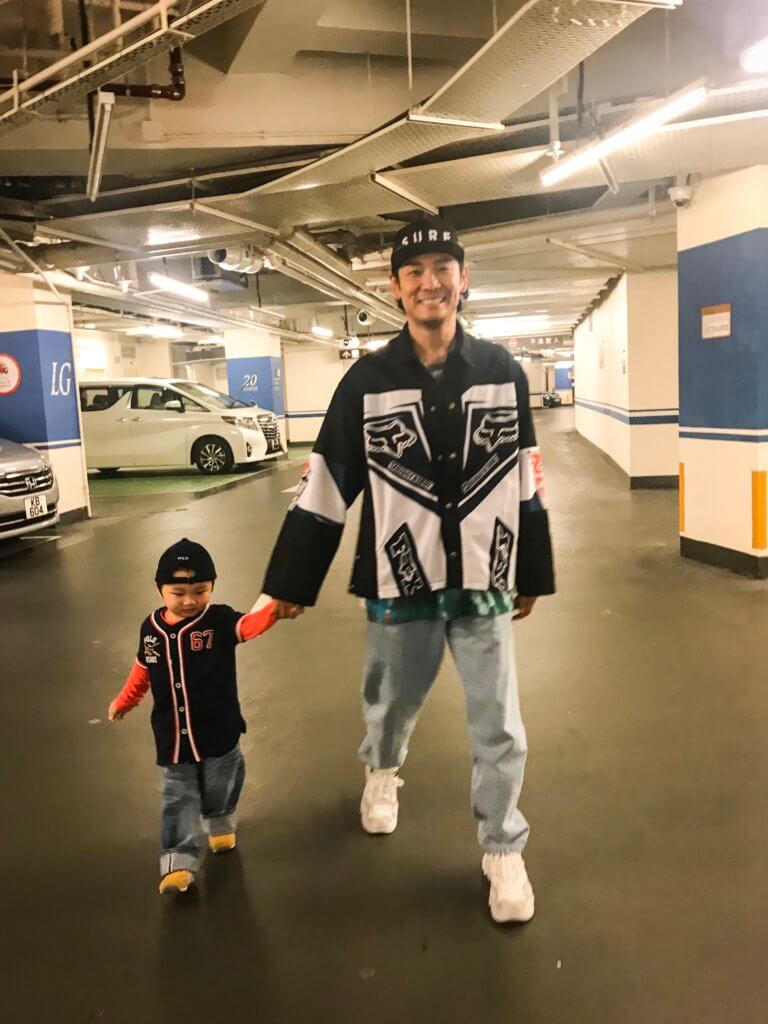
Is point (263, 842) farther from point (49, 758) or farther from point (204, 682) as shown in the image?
point (49, 758)

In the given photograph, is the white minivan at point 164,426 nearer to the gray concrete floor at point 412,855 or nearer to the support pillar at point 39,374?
the support pillar at point 39,374

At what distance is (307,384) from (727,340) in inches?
Result: 612

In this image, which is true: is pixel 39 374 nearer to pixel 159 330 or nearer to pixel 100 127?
pixel 100 127

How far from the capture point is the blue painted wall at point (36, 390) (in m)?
7.97

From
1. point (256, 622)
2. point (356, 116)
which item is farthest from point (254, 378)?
point (256, 622)

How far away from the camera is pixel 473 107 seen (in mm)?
3637

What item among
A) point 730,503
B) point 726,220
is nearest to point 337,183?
point 726,220

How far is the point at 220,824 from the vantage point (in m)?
2.20

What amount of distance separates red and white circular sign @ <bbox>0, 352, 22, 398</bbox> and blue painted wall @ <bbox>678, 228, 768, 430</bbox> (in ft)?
21.7

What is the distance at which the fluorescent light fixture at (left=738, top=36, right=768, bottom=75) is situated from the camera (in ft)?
10.9

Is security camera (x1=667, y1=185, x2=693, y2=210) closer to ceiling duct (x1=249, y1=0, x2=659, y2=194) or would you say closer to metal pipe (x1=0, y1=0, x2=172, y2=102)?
ceiling duct (x1=249, y1=0, x2=659, y2=194)

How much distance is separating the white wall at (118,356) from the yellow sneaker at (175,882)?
14077mm

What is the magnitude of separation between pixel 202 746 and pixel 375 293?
8.93 meters

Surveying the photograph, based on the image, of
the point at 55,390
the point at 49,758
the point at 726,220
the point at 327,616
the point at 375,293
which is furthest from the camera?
the point at 375,293
